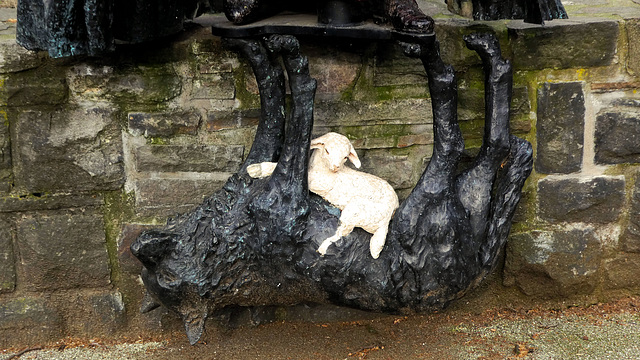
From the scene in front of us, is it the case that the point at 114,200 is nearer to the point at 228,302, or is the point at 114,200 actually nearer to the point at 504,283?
the point at 228,302

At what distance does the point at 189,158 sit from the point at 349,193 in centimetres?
62

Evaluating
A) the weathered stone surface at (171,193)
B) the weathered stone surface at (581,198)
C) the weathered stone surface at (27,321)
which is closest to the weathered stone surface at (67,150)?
the weathered stone surface at (171,193)

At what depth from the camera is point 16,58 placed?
2084mm

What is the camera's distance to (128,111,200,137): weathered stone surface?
2.21 meters

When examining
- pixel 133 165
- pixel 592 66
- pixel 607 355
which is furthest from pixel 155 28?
pixel 607 355

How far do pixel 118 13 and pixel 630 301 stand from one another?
2.14m

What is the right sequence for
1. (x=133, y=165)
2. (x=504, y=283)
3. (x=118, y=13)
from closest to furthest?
(x=118, y=13) → (x=133, y=165) → (x=504, y=283)

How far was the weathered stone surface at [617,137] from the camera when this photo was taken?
2338 millimetres

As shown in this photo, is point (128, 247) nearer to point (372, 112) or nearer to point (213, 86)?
point (213, 86)

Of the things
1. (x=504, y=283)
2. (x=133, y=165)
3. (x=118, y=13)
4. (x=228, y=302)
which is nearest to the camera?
(x=118, y=13)

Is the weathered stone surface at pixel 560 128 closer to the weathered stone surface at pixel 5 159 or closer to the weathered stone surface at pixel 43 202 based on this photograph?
the weathered stone surface at pixel 43 202

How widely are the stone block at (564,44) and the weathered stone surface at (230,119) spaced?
92cm

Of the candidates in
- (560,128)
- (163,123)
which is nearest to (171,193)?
(163,123)

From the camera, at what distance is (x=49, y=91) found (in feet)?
6.98
